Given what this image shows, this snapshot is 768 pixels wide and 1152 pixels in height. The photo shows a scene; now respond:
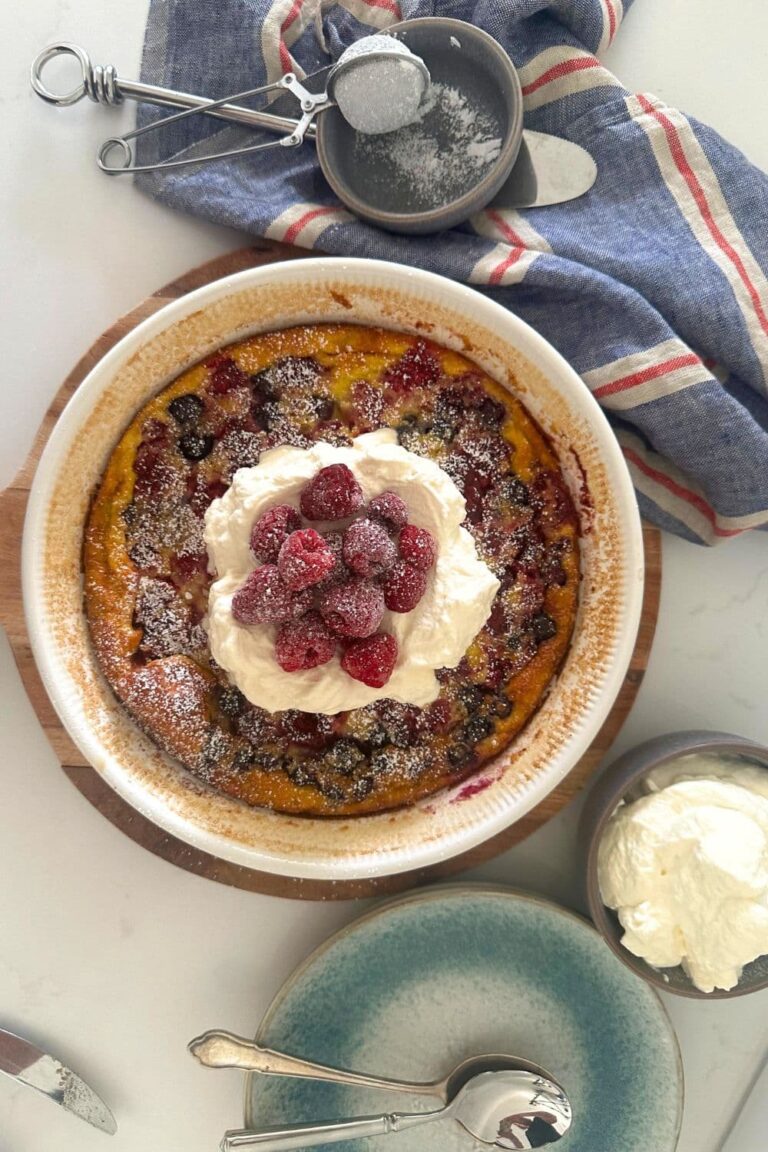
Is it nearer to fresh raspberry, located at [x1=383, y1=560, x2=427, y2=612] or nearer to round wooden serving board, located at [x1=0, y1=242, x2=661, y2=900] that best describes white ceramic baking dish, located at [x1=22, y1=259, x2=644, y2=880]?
round wooden serving board, located at [x1=0, y1=242, x2=661, y2=900]

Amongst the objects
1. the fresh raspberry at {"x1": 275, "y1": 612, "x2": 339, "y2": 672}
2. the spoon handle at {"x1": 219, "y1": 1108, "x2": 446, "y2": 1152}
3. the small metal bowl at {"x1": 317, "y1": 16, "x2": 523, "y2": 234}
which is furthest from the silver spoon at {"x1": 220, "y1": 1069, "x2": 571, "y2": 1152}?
the small metal bowl at {"x1": 317, "y1": 16, "x2": 523, "y2": 234}

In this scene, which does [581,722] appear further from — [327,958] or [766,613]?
[327,958]

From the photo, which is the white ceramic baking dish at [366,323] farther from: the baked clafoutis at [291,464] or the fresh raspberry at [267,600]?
the fresh raspberry at [267,600]

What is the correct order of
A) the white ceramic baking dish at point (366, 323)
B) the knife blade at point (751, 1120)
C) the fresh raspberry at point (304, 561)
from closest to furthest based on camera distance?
the fresh raspberry at point (304, 561), the white ceramic baking dish at point (366, 323), the knife blade at point (751, 1120)

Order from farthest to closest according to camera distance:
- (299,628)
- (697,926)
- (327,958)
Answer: (327,958), (697,926), (299,628)

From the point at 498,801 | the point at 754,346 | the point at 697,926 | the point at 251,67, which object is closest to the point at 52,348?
the point at 251,67

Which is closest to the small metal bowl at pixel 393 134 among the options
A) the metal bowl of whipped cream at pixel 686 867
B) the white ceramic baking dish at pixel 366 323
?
the white ceramic baking dish at pixel 366 323
